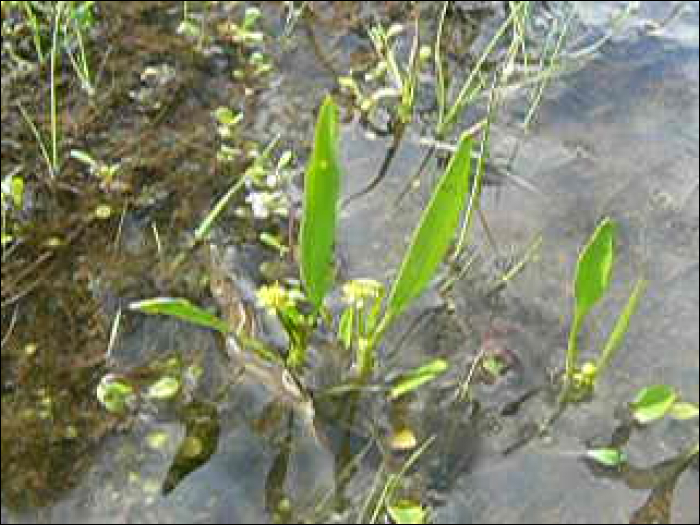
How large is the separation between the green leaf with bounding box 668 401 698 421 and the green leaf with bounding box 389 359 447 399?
36 centimetres

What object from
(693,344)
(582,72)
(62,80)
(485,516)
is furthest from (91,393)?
(582,72)

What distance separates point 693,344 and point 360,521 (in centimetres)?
64

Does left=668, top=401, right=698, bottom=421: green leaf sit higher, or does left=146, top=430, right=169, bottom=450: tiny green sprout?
left=668, top=401, right=698, bottom=421: green leaf

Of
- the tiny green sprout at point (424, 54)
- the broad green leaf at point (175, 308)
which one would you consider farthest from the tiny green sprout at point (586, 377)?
the tiny green sprout at point (424, 54)

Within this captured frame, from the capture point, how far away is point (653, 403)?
166 cm

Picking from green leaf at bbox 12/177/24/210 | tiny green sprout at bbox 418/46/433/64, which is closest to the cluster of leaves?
tiny green sprout at bbox 418/46/433/64

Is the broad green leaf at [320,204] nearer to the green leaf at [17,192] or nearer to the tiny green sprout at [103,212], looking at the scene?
the tiny green sprout at [103,212]

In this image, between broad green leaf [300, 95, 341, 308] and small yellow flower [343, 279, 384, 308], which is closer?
broad green leaf [300, 95, 341, 308]

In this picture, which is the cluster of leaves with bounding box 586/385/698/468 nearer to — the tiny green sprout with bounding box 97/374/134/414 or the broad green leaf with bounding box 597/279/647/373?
the broad green leaf with bounding box 597/279/647/373

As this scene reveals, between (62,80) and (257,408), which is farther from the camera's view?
(62,80)

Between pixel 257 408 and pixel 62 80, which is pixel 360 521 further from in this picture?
pixel 62 80

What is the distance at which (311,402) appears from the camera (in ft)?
5.50

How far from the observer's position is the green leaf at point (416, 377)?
66.2 inches

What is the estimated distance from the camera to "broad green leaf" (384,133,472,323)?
1301 mm
